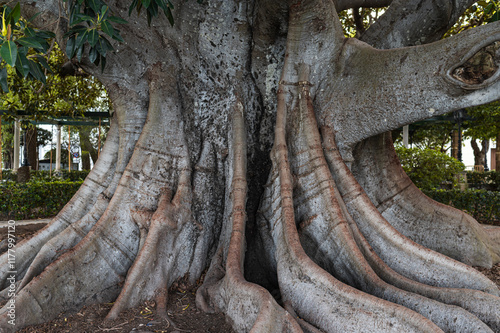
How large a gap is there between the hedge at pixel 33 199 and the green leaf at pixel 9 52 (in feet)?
21.8

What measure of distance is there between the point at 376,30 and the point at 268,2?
1587 mm

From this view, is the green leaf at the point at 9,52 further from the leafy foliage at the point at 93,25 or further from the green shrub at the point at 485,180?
the green shrub at the point at 485,180

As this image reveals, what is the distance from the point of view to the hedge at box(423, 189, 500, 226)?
7859 millimetres

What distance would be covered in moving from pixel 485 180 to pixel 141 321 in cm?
1789

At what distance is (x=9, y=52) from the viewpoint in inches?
84.4

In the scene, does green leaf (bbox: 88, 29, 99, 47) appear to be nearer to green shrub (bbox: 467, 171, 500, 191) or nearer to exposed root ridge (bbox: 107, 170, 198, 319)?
exposed root ridge (bbox: 107, 170, 198, 319)

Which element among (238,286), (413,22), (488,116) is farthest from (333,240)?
(488,116)

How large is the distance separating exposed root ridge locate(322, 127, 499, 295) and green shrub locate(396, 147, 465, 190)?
705 cm

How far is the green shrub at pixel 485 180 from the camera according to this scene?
1591cm

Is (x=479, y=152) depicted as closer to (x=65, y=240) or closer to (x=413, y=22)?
(x=413, y=22)

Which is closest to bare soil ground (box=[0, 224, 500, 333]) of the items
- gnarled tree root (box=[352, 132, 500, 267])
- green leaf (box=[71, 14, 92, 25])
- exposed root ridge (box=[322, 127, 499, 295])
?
exposed root ridge (box=[322, 127, 499, 295])

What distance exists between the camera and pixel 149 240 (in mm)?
3428

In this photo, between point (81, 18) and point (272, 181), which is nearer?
point (81, 18)

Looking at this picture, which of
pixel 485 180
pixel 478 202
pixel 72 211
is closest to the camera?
pixel 72 211
